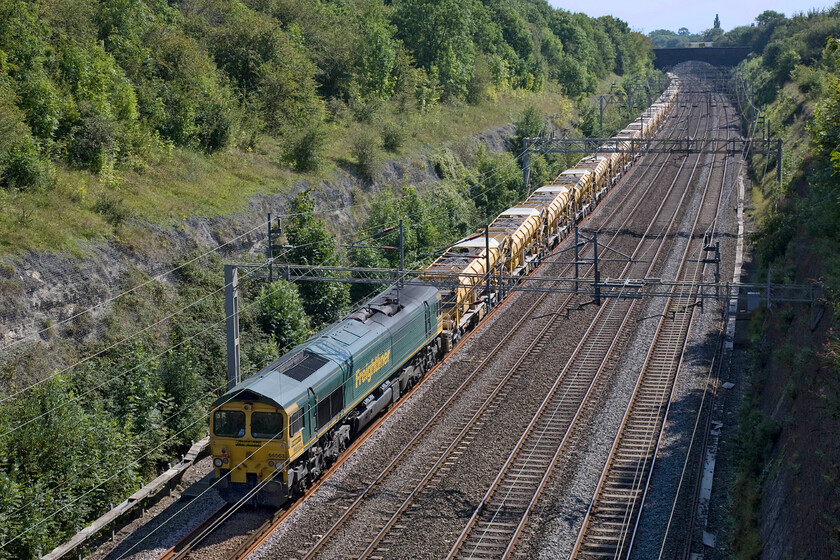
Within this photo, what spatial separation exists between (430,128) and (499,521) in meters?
38.6

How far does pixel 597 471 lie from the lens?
20406mm

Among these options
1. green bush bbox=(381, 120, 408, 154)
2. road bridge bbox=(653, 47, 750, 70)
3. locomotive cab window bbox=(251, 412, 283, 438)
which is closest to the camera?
locomotive cab window bbox=(251, 412, 283, 438)

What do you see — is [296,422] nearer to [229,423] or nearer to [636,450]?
[229,423]

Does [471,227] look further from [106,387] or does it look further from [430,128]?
[106,387]

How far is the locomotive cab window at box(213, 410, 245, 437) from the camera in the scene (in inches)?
741

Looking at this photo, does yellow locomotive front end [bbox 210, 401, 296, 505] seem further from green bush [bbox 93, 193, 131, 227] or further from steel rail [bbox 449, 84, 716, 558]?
green bush [bbox 93, 193, 131, 227]

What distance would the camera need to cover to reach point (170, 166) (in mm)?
32094

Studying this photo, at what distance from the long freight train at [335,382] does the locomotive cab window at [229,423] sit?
0.07 ft

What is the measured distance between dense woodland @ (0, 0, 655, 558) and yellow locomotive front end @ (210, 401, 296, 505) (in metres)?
2.60

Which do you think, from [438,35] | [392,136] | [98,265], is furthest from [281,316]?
[438,35]

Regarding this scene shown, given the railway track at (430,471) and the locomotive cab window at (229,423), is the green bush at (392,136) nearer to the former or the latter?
the railway track at (430,471)

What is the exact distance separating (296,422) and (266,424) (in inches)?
26.3

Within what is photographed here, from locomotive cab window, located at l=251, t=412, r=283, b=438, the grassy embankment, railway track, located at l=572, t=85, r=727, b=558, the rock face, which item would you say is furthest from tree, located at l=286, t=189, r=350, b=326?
locomotive cab window, located at l=251, t=412, r=283, b=438

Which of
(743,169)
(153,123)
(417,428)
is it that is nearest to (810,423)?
(417,428)
